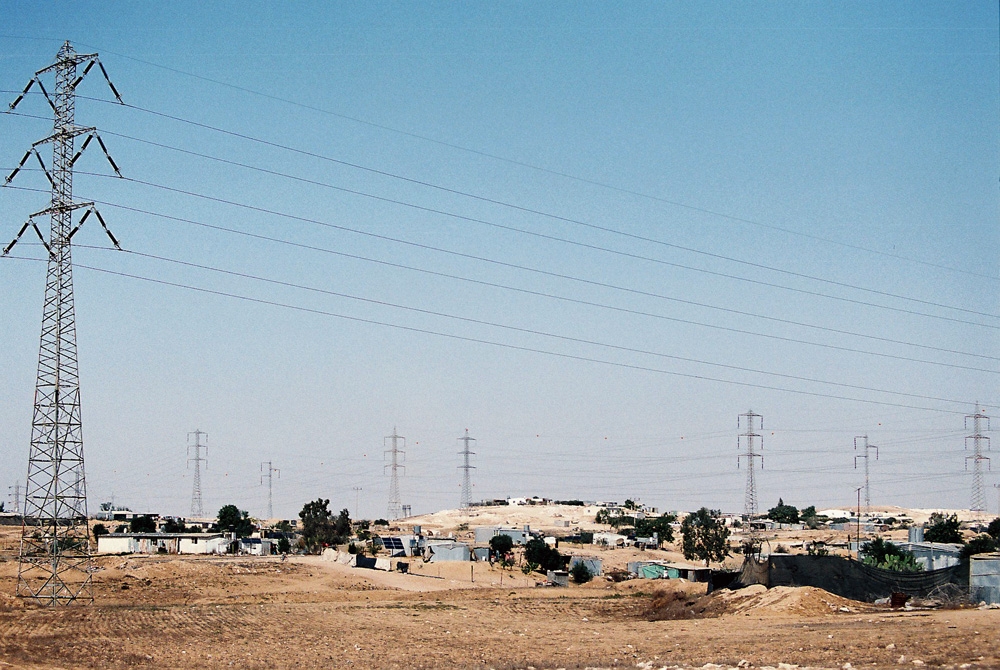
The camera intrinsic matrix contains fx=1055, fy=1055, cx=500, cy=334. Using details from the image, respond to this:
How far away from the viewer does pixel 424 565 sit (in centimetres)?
10094

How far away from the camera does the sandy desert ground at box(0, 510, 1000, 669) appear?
39.3m

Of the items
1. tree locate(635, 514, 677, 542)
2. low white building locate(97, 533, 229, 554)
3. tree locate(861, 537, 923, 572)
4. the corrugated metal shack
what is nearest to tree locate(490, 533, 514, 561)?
low white building locate(97, 533, 229, 554)

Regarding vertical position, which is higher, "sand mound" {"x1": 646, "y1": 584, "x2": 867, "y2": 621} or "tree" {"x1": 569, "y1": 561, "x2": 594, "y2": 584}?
"sand mound" {"x1": 646, "y1": 584, "x2": 867, "y2": 621}

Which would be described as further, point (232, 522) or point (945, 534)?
point (232, 522)

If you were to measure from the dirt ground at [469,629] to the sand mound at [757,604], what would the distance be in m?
0.12

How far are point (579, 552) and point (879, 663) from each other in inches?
3402

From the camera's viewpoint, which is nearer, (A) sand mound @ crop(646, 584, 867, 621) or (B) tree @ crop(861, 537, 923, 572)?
(A) sand mound @ crop(646, 584, 867, 621)

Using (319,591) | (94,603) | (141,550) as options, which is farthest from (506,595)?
(141,550)

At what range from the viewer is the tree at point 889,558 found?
7365 cm

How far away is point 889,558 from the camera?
259 feet

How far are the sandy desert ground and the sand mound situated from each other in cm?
12

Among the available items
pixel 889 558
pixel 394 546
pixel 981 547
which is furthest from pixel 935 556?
pixel 394 546

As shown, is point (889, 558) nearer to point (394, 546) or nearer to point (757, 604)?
point (757, 604)

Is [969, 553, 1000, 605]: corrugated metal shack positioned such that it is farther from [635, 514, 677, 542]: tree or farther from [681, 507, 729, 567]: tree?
[635, 514, 677, 542]: tree
